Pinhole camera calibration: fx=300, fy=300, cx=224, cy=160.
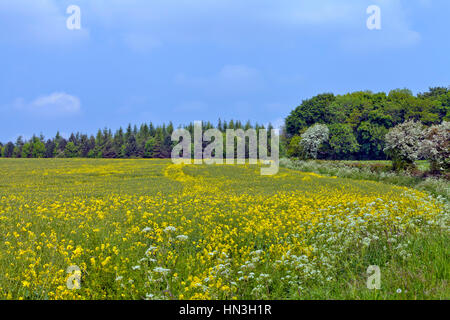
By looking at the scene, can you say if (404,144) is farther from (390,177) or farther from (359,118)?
(359,118)

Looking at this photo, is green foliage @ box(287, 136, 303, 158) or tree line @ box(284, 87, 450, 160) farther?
tree line @ box(284, 87, 450, 160)

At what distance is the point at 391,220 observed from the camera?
9.16 m

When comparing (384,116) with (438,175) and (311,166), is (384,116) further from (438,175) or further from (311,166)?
(438,175)

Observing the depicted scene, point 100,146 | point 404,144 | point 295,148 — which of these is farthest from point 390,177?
point 100,146

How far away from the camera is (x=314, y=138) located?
53.8 meters

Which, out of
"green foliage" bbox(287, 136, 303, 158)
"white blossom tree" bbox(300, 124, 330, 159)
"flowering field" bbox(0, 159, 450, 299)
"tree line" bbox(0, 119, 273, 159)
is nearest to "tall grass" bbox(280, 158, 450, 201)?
"white blossom tree" bbox(300, 124, 330, 159)

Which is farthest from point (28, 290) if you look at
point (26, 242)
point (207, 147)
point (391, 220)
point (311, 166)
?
point (207, 147)

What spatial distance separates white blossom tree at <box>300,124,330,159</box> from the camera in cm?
5366

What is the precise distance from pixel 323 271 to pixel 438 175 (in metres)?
27.0

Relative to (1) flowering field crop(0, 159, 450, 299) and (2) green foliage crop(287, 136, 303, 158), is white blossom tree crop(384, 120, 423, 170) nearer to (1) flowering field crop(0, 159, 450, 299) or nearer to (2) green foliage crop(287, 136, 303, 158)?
(2) green foliage crop(287, 136, 303, 158)

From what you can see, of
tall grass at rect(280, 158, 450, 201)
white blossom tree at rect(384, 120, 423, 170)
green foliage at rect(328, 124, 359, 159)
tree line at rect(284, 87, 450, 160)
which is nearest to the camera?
tall grass at rect(280, 158, 450, 201)

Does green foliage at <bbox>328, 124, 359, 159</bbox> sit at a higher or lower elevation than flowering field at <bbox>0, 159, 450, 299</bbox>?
higher

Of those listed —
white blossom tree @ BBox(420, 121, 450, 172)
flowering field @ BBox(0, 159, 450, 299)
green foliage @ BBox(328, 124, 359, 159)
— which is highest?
green foliage @ BBox(328, 124, 359, 159)

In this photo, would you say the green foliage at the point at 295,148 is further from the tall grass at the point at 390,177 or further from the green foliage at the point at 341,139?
the tall grass at the point at 390,177
